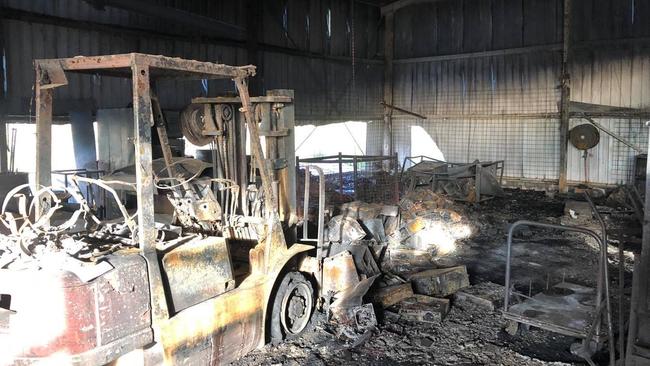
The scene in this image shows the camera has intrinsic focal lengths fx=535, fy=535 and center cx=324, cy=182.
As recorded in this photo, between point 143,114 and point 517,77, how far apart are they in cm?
1613

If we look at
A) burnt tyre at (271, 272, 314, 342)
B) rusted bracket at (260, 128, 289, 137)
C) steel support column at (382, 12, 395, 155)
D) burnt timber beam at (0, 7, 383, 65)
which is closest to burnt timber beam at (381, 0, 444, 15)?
steel support column at (382, 12, 395, 155)

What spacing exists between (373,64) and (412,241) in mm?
12608

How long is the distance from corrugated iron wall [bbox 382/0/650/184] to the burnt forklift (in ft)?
42.5

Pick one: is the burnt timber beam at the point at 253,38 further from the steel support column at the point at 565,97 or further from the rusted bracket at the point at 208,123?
the rusted bracket at the point at 208,123

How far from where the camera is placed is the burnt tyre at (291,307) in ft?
17.8

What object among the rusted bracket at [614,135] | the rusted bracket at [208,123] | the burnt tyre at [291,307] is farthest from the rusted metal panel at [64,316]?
the rusted bracket at [614,135]

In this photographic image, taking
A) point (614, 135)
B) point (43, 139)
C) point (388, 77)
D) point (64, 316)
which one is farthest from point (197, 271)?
point (388, 77)

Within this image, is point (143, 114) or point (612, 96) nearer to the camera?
point (143, 114)

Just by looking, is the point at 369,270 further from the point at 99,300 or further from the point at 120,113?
the point at 120,113

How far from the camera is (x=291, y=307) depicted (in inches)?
223

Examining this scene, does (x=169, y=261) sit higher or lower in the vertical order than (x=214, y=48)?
lower

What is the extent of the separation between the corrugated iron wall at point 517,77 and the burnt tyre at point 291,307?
42.9ft

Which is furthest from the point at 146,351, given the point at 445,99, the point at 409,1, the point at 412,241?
the point at 409,1

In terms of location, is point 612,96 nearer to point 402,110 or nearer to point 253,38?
point 402,110
